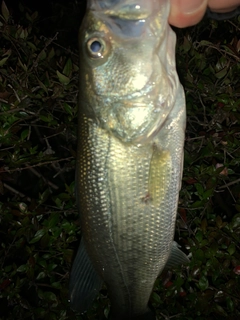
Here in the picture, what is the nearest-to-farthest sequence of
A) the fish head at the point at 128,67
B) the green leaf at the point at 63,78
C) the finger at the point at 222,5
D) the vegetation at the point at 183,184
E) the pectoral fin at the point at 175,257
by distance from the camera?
the fish head at the point at 128,67 → the finger at the point at 222,5 → the pectoral fin at the point at 175,257 → the green leaf at the point at 63,78 → the vegetation at the point at 183,184

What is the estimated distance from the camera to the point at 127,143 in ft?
5.27

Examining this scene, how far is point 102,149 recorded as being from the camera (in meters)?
1.64

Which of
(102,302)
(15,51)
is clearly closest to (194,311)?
(102,302)

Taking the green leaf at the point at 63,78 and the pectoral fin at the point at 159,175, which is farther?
the green leaf at the point at 63,78

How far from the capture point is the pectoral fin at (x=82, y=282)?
1.84 metres

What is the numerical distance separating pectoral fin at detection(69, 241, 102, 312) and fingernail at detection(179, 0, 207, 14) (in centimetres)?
118

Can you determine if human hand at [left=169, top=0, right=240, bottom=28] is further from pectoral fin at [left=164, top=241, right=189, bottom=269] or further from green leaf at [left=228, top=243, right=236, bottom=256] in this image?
green leaf at [left=228, top=243, right=236, bottom=256]

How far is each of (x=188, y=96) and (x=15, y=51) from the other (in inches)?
54.1

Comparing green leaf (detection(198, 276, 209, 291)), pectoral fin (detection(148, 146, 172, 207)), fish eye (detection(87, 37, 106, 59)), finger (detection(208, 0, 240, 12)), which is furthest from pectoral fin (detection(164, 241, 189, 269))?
finger (detection(208, 0, 240, 12))

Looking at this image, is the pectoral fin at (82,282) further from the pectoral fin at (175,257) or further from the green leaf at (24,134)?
the green leaf at (24,134)

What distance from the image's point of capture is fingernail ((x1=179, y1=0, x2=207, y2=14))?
1.53 m

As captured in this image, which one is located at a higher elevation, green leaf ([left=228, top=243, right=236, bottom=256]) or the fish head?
the fish head

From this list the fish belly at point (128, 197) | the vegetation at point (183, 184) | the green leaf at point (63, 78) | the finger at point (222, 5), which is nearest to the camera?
the fish belly at point (128, 197)

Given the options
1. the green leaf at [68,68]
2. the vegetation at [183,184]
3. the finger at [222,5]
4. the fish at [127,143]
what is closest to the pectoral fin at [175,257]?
the fish at [127,143]
